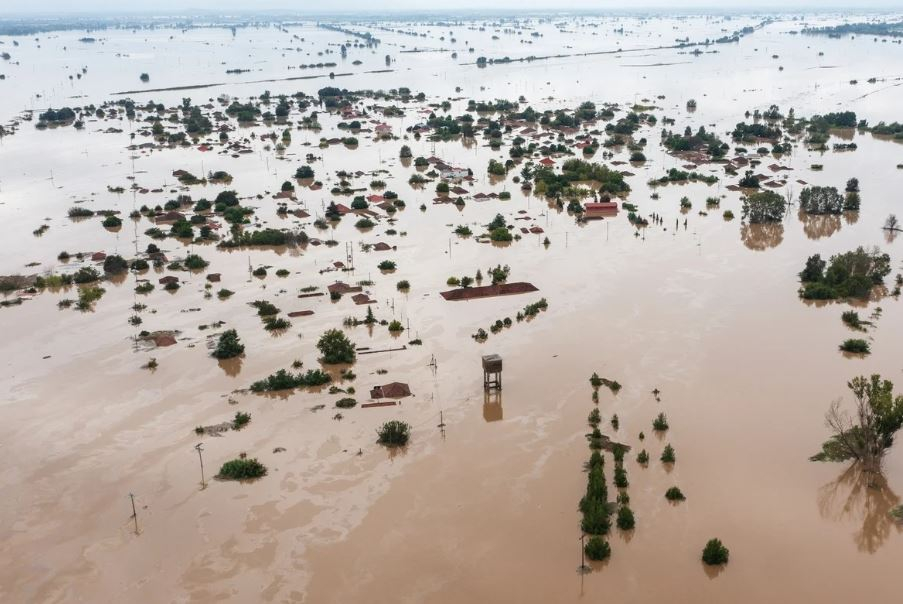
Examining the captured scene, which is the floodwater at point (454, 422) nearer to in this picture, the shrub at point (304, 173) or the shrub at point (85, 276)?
the shrub at point (85, 276)

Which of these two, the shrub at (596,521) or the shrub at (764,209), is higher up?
the shrub at (764,209)

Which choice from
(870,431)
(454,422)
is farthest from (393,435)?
(870,431)

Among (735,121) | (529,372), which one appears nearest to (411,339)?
(529,372)

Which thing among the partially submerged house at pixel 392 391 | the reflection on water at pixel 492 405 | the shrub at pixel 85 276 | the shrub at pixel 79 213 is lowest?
the reflection on water at pixel 492 405

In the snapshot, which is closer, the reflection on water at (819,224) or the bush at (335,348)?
the bush at (335,348)

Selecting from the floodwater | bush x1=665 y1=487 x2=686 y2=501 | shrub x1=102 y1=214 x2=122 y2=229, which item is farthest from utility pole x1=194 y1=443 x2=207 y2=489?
shrub x1=102 y1=214 x2=122 y2=229

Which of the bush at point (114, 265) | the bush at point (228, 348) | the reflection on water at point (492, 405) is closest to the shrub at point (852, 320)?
the reflection on water at point (492, 405)
